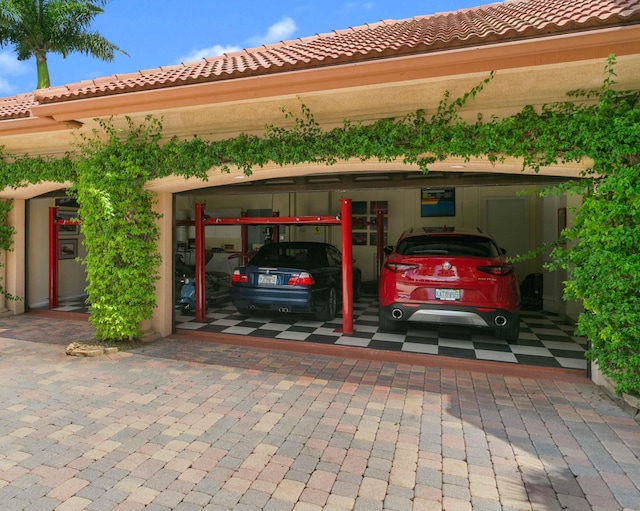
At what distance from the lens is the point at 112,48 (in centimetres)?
2047

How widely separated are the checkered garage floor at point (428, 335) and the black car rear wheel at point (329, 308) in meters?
0.15

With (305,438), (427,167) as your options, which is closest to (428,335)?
(427,167)

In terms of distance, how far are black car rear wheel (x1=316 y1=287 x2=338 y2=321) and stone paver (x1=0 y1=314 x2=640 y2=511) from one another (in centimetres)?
211

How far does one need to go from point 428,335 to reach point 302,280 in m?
2.18

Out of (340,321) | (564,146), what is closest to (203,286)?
(340,321)

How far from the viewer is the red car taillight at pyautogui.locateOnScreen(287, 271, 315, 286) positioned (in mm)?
6547

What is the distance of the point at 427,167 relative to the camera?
4629 millimetres

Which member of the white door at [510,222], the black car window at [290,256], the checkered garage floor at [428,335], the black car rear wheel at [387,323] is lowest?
the checkered garage floor at [428,335]

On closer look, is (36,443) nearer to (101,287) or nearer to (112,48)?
(101,287)

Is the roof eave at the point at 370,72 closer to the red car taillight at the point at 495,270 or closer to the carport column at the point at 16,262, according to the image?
the red car taillight at the point at 495,270

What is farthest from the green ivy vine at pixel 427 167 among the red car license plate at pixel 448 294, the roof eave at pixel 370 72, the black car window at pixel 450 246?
the red car license plate at pixel 448 294

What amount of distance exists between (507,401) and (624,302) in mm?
1386

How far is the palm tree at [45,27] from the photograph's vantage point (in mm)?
17406

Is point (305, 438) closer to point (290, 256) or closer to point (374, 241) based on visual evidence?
point (290, 256)
